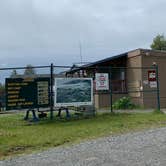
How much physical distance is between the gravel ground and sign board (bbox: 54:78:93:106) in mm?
6508

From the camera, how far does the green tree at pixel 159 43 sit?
6630cm

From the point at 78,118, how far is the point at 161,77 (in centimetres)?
1232

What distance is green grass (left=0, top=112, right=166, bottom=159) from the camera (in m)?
10.6

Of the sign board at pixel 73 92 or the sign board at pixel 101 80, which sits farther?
the sign board at pixel 101 80

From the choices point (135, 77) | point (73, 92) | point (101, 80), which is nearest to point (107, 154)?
point (73, 92)

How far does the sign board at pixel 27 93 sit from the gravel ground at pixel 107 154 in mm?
5875

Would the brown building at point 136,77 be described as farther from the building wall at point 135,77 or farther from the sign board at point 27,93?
the sign board at point 27,93

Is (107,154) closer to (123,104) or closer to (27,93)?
(27,93)

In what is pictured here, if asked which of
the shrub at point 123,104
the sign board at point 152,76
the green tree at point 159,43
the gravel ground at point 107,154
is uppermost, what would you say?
the green tree at point 159,43

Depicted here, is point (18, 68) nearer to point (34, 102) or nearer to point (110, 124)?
point (34, 102)

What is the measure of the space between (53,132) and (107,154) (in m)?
4.20

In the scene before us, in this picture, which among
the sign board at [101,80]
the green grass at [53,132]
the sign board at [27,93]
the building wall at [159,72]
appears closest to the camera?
the green grass at [53,132]

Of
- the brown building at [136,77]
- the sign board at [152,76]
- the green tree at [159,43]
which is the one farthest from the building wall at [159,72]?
the green tree at [159,43]

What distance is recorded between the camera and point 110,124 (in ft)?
47.9
